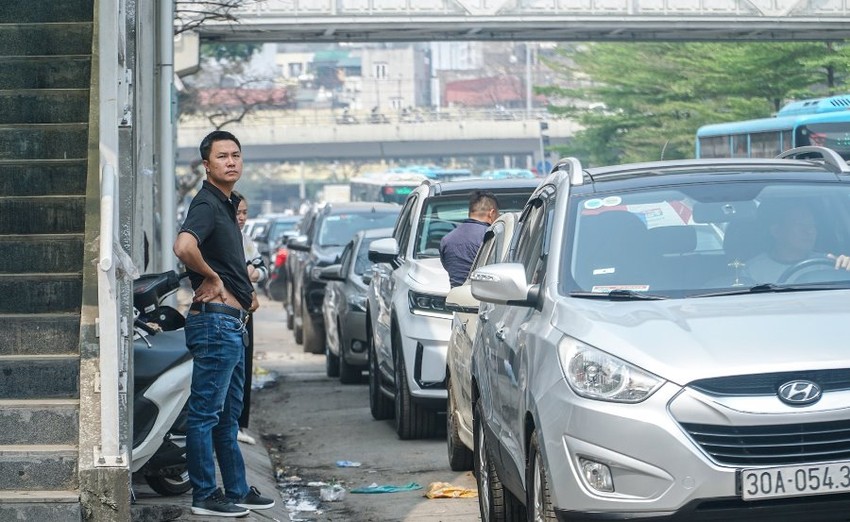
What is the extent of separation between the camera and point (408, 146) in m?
94.4

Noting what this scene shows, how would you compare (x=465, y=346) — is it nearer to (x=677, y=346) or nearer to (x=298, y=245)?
(x=677, y=346)

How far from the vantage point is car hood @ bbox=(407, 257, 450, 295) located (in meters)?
12.1

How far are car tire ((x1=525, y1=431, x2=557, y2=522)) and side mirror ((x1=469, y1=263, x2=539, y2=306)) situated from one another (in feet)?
2.06

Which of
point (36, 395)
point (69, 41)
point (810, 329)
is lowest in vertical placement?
point (36, 395)

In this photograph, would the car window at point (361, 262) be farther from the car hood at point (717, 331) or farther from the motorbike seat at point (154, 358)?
the car hood at point (717, 331)

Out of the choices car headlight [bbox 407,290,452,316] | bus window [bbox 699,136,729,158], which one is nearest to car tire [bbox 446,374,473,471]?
car headlight [bbox 407,290,452,316]

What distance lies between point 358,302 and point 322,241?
5636 mm

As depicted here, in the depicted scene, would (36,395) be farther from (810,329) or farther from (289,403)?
(289,403)

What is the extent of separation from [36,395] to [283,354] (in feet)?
49.1

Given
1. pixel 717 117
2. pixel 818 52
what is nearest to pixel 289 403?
pixel 818 52

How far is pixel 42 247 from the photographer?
858 cm

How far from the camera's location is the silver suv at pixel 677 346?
17.6 ft

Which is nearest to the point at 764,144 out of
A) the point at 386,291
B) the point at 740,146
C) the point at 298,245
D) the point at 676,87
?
the point at 740,146

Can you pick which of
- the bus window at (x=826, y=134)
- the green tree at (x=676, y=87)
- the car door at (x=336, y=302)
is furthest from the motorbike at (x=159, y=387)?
the green tree at (x=676, y=87)
